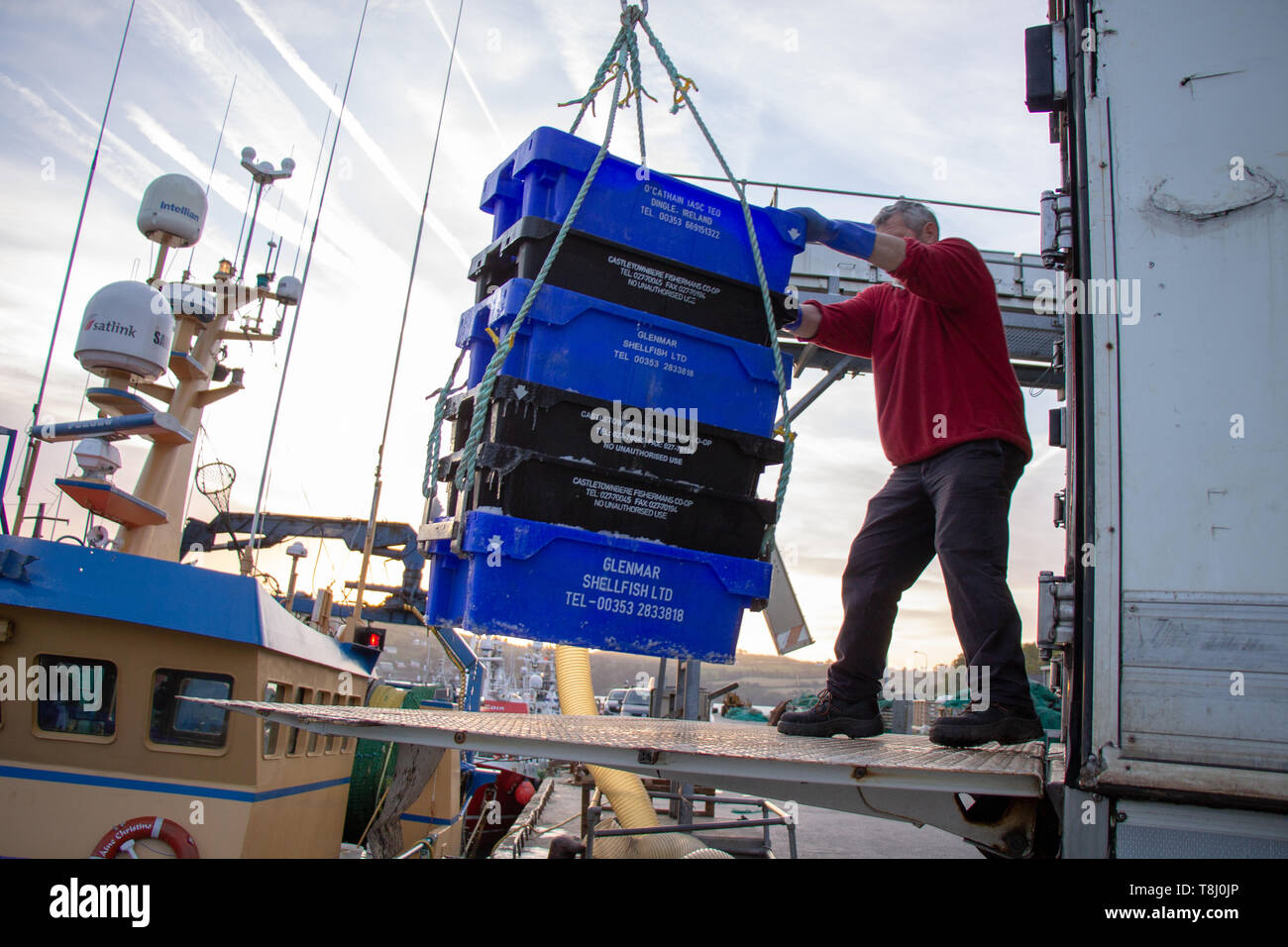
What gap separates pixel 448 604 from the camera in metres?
3.83

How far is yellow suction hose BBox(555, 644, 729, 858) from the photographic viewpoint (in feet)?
17.9

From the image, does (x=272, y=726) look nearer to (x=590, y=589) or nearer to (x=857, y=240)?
(x=590, y=589)

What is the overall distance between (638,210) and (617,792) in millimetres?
4085

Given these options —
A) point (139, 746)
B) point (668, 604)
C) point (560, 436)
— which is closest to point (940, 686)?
point (668, 604)

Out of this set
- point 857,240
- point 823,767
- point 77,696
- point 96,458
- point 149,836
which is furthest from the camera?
point 96,458

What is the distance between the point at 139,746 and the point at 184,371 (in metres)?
7.02

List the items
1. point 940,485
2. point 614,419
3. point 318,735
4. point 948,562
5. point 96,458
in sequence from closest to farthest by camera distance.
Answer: point 948,562 → point 940,485 → point 614,419 → point 96,458 → point 318,735

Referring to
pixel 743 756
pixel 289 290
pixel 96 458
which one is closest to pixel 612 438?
pixel 743 756

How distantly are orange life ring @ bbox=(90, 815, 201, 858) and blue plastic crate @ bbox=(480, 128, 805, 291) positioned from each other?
4.89 m

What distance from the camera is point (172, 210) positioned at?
9.52 m

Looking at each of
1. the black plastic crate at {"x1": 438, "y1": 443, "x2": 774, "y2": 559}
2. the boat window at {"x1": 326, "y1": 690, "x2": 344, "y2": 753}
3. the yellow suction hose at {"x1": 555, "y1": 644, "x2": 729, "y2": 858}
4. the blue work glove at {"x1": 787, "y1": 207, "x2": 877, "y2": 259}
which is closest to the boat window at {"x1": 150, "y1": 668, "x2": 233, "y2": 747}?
the boat window at {"x1": 326, "y1": 690, "x2": 344, "y2": 753}

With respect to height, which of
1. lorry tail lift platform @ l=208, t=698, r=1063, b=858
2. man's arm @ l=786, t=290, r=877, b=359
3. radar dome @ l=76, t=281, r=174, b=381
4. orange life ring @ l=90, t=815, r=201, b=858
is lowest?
orange life ring @ l=90, t=815, r=201, b=858
